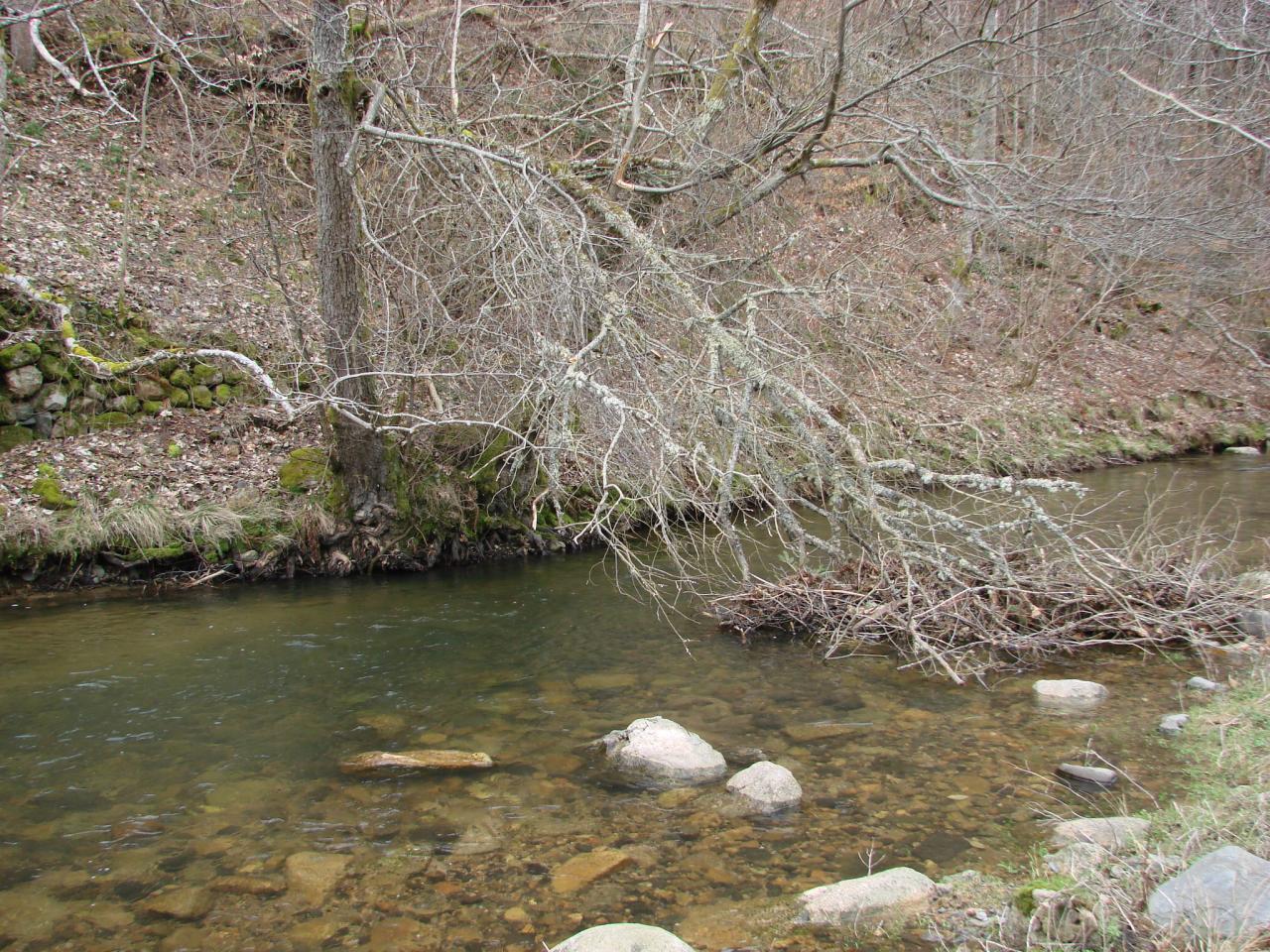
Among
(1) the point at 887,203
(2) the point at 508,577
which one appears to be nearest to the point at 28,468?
(2) the point at 508,577

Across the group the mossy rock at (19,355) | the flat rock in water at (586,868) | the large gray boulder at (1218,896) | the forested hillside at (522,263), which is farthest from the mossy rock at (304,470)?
the large gray boulder at (1218,896)

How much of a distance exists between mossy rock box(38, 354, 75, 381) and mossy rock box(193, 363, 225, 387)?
133 cm

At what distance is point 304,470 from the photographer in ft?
31.5

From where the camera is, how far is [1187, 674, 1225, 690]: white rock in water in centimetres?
537

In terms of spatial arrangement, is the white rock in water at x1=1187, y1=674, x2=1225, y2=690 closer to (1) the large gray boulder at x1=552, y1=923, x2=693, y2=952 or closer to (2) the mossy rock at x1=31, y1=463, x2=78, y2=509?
(1) the large gray boulder at x1=552, y1=923, x2=693, y2=952

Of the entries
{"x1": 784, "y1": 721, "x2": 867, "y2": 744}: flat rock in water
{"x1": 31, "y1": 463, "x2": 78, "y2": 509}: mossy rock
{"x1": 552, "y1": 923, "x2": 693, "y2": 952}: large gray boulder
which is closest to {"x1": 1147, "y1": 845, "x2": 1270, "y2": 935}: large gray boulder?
{"x1": 552, "y1": 923, "x2": 693, "y2": 952}: large gray boulder

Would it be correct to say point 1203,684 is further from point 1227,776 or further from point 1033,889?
point 1033,889

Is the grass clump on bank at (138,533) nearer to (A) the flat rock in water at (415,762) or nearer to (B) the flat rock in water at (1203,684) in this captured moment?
(A) the flat rock in water at (415,762)

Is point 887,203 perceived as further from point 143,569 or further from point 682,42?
point 143,569

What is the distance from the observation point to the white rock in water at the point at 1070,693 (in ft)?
→ 17.6

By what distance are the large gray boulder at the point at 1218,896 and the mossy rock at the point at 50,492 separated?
30.2 ft

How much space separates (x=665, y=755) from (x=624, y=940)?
1720mm

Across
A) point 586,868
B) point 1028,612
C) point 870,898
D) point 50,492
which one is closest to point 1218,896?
point 870,898

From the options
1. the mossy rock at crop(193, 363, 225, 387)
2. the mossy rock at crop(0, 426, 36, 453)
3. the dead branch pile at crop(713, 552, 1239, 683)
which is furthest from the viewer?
the mossy rock at crop(193, 363, 225, 387)
